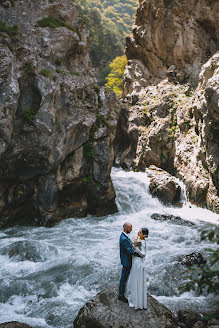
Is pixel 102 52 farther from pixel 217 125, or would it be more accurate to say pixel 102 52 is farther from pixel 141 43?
pixel 217 125

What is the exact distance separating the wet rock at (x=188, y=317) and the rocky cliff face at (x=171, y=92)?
12.0 m

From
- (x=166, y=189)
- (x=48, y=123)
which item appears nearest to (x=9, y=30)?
(x=48, y=123)

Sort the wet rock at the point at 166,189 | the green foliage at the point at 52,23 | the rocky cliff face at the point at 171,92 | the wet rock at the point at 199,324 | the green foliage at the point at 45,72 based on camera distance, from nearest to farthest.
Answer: the wet rock at the point at 199,324, the green foliage at the point at 45,72, the green foliage at the point at 52,23, the rocky cliff face at the point at 171,92, the wet rock at the point at 166,189

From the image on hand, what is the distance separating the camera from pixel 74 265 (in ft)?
34.1

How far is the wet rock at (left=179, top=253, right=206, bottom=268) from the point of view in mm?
10195

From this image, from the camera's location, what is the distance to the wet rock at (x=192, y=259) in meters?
10.2

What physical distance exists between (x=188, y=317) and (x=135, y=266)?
215 centimetres

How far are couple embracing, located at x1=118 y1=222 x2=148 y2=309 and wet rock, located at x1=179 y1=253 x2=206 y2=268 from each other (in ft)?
14.7

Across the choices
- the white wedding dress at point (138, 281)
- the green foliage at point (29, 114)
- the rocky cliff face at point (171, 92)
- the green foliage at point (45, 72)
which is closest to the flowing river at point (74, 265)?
the white wedding dress at point (138, 281)

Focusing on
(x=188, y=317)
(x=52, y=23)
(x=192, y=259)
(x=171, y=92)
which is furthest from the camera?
(x=171, y=92)

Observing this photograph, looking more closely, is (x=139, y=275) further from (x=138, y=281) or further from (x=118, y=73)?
(x=118, y=73)

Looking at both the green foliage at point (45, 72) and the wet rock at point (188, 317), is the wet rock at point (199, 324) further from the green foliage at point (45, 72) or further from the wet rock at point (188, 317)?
the green foliage at point (45, 72)

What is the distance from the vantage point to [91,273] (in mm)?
9734

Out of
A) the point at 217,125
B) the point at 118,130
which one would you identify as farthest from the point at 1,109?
the point at 118,130
